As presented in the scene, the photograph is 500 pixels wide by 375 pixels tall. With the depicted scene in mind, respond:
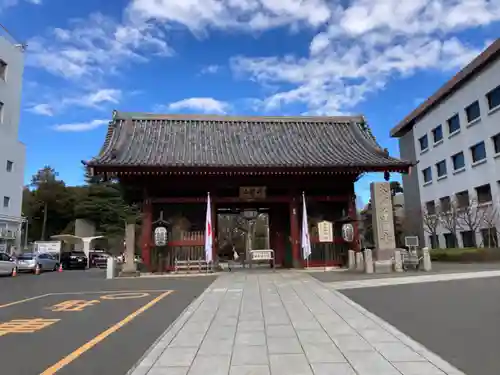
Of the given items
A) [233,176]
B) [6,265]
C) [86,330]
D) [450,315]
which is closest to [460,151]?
[233,176]

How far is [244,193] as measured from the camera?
17516 mm

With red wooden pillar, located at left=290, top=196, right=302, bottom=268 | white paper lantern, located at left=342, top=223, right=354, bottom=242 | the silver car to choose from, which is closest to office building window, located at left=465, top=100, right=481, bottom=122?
white paper lantern, located at left=342, top=223, right=354, bottom=242

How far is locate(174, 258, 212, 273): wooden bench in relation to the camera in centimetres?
1672

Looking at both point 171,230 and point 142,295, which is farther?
point 171,230

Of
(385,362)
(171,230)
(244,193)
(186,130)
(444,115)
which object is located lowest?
(385,362)

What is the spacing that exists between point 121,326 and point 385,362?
4.12 m

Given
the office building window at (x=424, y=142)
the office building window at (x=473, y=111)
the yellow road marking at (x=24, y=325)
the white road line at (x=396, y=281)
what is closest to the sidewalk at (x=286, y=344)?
the yellow road marking at (x=24, y=325)

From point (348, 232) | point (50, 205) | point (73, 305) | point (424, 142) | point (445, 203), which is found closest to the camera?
point (73, 305)

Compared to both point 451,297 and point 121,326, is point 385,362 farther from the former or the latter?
point 451,297

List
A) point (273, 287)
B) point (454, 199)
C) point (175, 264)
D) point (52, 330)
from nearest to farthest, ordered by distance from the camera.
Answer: point (52, 330)
point (273, 287)
point (175, 264)
point (454, 199)

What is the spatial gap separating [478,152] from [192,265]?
74.4 feet

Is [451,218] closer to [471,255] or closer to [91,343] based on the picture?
[471,255]

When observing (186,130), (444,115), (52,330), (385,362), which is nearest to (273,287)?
(52,330)

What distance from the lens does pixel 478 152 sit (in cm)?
2875
